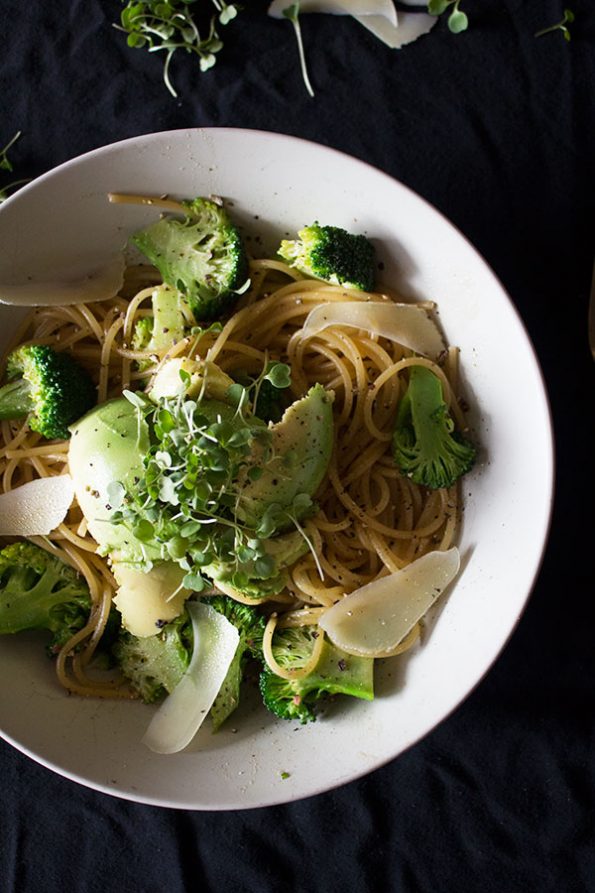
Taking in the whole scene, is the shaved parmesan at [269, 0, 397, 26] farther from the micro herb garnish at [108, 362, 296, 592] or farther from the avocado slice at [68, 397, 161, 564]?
the avocado slice at [68, 397, 161, 564]

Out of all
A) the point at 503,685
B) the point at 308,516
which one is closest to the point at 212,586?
the point at 308,516

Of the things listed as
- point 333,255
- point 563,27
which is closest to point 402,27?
point 563,27

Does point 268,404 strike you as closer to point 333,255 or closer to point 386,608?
point 333,255

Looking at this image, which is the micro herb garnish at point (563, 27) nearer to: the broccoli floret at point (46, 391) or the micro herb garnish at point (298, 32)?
the micro herb garnish at point (298, 32)

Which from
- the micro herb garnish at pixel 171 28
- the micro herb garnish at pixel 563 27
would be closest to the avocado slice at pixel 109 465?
the micro herb garnish at pixel 171 28

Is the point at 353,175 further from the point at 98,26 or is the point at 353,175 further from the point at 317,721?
the point at 317,721

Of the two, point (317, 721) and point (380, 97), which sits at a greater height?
point (380, 97)
